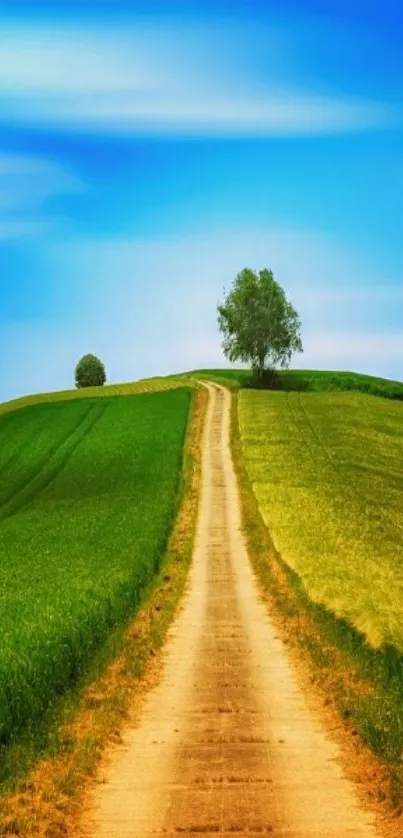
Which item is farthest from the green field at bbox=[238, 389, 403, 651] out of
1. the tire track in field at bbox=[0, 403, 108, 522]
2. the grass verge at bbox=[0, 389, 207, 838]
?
the tire track in field at bbox=[0, 403, 108, 522]

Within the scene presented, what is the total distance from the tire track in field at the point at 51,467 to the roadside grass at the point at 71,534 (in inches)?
4.0

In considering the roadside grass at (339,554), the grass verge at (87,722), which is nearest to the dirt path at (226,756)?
the grass verge at (87,722)

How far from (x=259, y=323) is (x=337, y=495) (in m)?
75.0

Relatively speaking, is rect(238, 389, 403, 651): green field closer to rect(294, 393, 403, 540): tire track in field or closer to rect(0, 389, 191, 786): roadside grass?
rect(294, 393, 403, 540): tire track in field

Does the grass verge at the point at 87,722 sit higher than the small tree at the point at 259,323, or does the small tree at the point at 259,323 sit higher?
the small tree at the point at 259,323

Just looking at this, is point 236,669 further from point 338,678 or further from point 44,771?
point 44,771

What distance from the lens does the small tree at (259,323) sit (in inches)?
4892

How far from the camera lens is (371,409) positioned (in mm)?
98625

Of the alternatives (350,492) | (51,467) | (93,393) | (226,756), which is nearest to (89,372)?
(93,393)

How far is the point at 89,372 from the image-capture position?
173375 mm

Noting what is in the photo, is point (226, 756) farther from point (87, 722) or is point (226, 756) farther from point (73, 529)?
point (73, 529)

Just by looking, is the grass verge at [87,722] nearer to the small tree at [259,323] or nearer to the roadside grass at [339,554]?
the roadside grass at [339,554]

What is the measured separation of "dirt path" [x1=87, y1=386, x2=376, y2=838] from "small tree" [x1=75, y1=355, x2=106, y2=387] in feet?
485

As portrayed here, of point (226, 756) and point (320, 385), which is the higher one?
point (320, 385)
